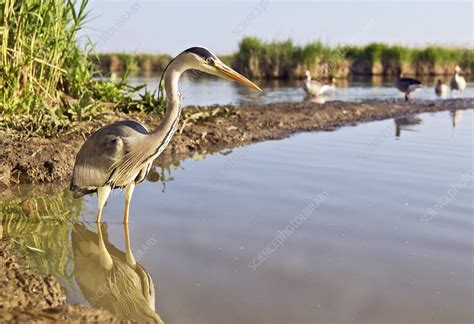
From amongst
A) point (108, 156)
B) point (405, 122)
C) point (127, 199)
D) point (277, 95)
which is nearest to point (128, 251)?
point (127, 199)

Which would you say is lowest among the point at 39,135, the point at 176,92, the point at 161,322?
the point at 161,322

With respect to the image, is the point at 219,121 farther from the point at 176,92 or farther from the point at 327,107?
the point at 176,92

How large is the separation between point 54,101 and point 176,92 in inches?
166

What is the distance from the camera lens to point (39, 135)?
25.1 ft

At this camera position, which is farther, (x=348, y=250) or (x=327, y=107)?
(x=327, y=107)

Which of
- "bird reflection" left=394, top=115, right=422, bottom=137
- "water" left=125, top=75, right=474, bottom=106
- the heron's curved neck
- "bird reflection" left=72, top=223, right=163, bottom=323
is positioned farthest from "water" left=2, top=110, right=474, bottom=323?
"water" left=125, top=75, right=474, bottom=106

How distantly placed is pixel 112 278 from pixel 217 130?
5.89m

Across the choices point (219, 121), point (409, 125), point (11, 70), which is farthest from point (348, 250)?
point (409, 125)

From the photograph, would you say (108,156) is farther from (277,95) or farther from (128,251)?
(277,95)

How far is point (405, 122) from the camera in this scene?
12.7 meters

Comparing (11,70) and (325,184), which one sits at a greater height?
(11,70)

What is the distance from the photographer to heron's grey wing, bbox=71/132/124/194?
489 cm

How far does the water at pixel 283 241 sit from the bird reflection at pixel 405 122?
3415 millimetres

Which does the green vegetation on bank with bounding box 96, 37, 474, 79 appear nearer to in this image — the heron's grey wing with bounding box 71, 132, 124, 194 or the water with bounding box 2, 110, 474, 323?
the water with bounding box 2, 110, 474, 323
